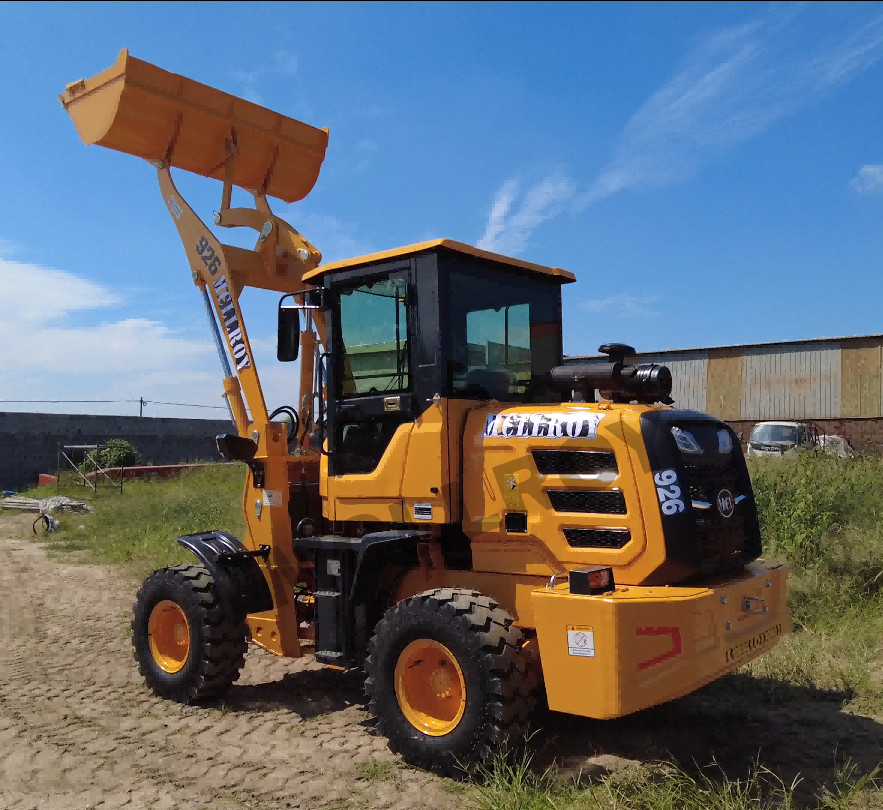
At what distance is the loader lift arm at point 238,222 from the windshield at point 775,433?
14.9 m

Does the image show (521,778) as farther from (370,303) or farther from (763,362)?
(763,362)

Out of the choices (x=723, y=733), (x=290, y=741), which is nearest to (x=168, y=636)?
(x=290, y=741)

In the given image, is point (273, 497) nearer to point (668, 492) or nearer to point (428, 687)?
point (428, 687)

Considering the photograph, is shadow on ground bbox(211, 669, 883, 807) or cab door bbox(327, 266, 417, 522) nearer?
shadow on ground bbox(211, 669, 883, 807)

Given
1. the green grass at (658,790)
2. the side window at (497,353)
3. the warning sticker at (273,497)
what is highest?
the side window at (497,353)

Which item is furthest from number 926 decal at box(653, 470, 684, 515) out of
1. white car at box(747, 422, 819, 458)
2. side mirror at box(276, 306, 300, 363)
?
white car at box(747, 422, 819, 458)

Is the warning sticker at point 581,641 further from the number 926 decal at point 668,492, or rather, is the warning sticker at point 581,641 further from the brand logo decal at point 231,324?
the brand logo decal at point 231,324

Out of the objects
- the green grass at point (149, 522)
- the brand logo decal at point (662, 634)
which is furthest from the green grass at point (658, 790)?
the green grass at point (149, 522)

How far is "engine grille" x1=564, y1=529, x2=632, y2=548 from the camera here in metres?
4.22

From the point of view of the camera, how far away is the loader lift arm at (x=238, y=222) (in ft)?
18.7

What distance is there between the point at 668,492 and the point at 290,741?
265 cm

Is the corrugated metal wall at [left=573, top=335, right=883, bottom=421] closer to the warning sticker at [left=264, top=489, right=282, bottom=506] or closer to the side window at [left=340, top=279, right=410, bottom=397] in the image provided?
the warning sticker at [left=264, top=489, right=282, bottom=506]

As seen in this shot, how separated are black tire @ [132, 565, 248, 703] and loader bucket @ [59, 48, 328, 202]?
3.14 meters

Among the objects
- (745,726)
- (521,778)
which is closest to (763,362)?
(745,726)
